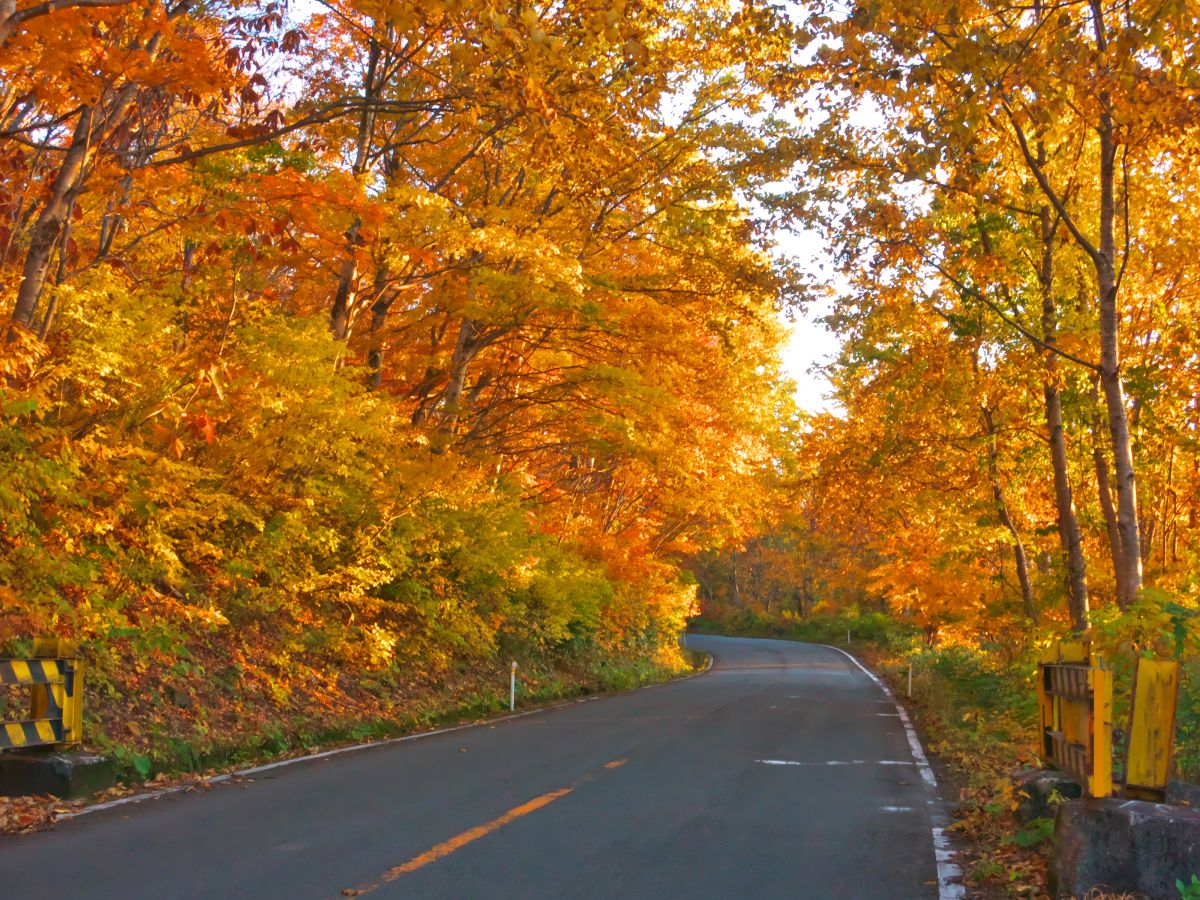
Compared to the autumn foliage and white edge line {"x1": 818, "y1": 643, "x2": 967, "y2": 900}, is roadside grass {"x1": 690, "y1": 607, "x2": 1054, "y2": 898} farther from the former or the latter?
the autumn foliage

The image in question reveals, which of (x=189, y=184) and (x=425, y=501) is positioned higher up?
(x=189, y=184)

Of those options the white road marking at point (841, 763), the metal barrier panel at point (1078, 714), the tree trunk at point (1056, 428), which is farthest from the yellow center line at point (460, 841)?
the tree trunk at point (1056, 428)

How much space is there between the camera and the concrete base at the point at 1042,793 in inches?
271

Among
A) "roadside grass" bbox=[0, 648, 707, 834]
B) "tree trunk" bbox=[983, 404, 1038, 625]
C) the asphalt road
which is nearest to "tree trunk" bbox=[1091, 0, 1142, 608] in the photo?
the asphalt road

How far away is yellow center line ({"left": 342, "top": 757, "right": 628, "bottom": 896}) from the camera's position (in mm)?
5676

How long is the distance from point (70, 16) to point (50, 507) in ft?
15.1

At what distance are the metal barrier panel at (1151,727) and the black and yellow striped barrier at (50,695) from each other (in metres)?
7.83

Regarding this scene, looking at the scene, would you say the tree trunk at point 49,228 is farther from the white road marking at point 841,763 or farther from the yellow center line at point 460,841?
the white road marking at point 841,763

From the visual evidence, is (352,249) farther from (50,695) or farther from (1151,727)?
(1151,727)

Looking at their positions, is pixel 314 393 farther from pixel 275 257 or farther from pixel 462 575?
pixel 462 575

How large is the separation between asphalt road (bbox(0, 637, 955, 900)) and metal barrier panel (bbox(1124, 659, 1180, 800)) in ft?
4.54

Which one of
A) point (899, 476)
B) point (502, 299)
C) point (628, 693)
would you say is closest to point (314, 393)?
point (502, 299)

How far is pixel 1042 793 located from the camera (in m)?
7.06

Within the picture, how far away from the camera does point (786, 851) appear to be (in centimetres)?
672
